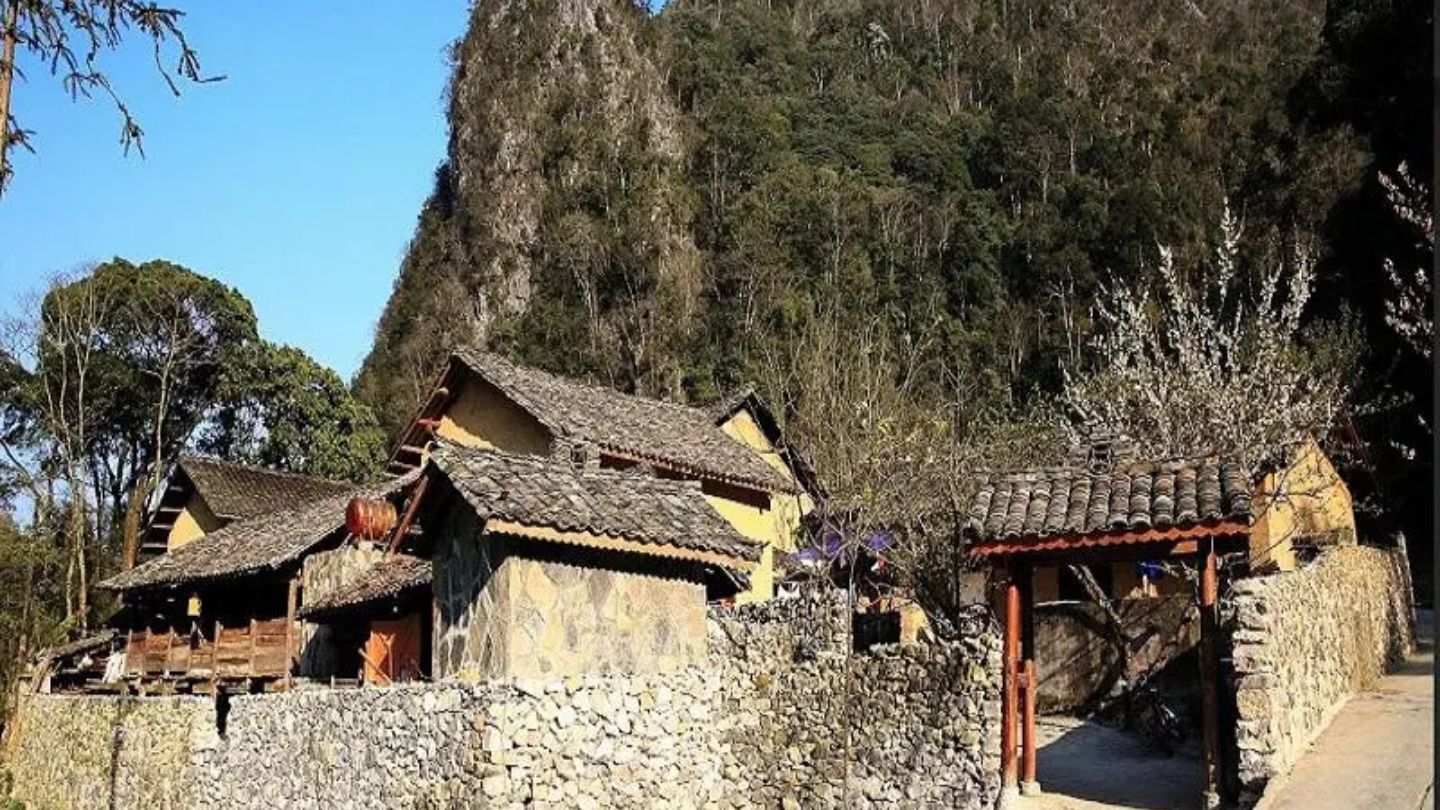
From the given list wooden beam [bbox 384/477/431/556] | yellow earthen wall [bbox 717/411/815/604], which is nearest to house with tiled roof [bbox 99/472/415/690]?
yellow earthen wall [bbox 717/411/815/604]

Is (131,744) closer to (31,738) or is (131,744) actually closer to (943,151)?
(31,738)

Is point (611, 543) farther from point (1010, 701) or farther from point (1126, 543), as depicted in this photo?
point (1126, 543)

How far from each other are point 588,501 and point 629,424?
11.2 m

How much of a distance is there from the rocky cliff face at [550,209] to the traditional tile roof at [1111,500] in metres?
39.1

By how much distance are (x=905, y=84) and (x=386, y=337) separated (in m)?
41.3

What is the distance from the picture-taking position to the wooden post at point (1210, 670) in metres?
12.3

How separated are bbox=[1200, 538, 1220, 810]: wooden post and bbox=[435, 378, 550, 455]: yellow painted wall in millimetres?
15000

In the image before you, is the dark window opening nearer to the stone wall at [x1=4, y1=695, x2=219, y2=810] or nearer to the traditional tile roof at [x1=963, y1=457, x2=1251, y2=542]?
the stone wall at [x1=4, y1=695, x2=219, y2=810]

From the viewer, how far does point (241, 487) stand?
117 feet

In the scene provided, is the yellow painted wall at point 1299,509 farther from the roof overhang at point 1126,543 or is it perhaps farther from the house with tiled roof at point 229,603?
the house with tiled roof at point 229,603

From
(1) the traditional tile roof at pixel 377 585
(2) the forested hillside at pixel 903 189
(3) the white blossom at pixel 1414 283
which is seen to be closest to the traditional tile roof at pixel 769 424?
(2) the forested hillside at pixel 903 189

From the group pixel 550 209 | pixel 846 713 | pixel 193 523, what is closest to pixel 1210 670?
pixel 846 713

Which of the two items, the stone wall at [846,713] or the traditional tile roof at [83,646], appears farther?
the traditional tile roof at [83,646]

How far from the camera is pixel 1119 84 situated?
68.3 meters
